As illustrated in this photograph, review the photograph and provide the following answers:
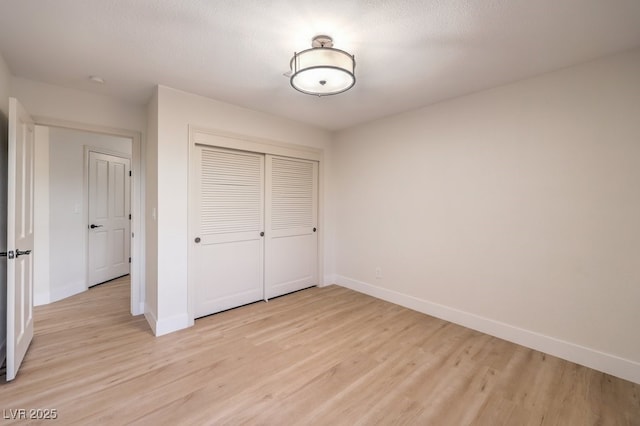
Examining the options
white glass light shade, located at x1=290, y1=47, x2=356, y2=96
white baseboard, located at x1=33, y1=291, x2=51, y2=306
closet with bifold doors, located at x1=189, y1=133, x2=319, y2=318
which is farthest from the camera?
white baseboard, located at x1=33, y1=291, x2=51, y2=306

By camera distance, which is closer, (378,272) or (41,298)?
(41,298)

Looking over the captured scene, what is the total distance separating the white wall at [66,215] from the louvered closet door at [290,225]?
2.66m

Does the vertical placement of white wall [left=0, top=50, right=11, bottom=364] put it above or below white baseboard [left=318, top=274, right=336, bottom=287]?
above

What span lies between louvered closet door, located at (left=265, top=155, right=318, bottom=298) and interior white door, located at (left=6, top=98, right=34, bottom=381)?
2170mm

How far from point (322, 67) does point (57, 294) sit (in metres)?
4.30

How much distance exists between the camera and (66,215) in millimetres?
3732

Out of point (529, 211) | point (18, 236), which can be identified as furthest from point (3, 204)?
point (529, 211)

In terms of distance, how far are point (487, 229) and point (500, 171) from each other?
1.88ft

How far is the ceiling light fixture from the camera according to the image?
1.82 m

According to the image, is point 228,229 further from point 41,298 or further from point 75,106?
point 41,298

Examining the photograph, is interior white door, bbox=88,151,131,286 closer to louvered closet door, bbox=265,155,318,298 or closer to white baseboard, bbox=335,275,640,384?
louvered closet door, bbox=265,155,318,298

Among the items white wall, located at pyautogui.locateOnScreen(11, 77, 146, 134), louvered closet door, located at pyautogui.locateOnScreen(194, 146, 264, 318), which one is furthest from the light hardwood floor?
white wall, located at pyautogui.locateOnScreen(11, 77, 146, 134)

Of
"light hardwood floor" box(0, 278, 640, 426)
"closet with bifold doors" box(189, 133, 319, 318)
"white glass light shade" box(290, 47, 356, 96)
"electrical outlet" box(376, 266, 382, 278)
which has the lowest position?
"light hardwood floor" box(0, 278, 640, 426)

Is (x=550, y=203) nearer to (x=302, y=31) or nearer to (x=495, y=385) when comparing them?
(x=495, y=385)
